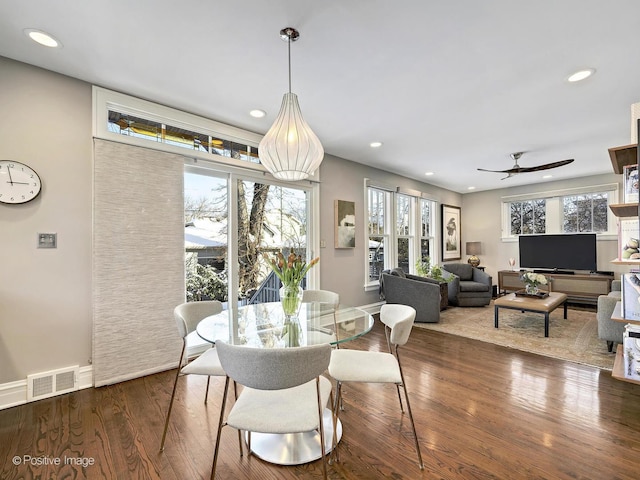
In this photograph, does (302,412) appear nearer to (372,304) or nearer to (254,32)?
(254,32)

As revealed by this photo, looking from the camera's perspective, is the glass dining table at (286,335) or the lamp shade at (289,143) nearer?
the glass dining table at (286,335)

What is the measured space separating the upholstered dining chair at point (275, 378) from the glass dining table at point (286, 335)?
0.30m

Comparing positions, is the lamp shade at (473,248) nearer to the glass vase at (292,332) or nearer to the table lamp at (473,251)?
the table lamp at (473,251)

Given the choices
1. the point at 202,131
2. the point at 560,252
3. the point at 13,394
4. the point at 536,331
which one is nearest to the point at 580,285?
the point at 560,252

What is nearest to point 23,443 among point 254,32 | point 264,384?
point 264,384

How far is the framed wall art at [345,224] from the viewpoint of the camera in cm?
460

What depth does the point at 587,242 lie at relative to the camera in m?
5.88

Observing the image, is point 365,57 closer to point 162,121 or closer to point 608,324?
point 162,121

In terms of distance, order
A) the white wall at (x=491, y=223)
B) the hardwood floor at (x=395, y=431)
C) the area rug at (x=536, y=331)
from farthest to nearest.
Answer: the white wall at (x=491, y=223) < the area rug at (x=536, y=331) < the hardwood floor at (x=395, y=431)

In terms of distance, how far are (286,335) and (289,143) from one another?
1.25 m

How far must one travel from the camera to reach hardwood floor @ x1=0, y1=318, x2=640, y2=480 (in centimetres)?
161

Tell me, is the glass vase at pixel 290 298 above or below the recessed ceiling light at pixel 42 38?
below

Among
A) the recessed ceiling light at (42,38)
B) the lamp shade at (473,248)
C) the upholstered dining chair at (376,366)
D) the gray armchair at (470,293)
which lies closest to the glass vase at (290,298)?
the upholstered dining chair at (376,366)

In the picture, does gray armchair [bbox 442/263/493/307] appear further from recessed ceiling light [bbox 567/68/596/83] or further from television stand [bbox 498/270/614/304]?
recessed ceiling light [bbox 567/68/596/83]
